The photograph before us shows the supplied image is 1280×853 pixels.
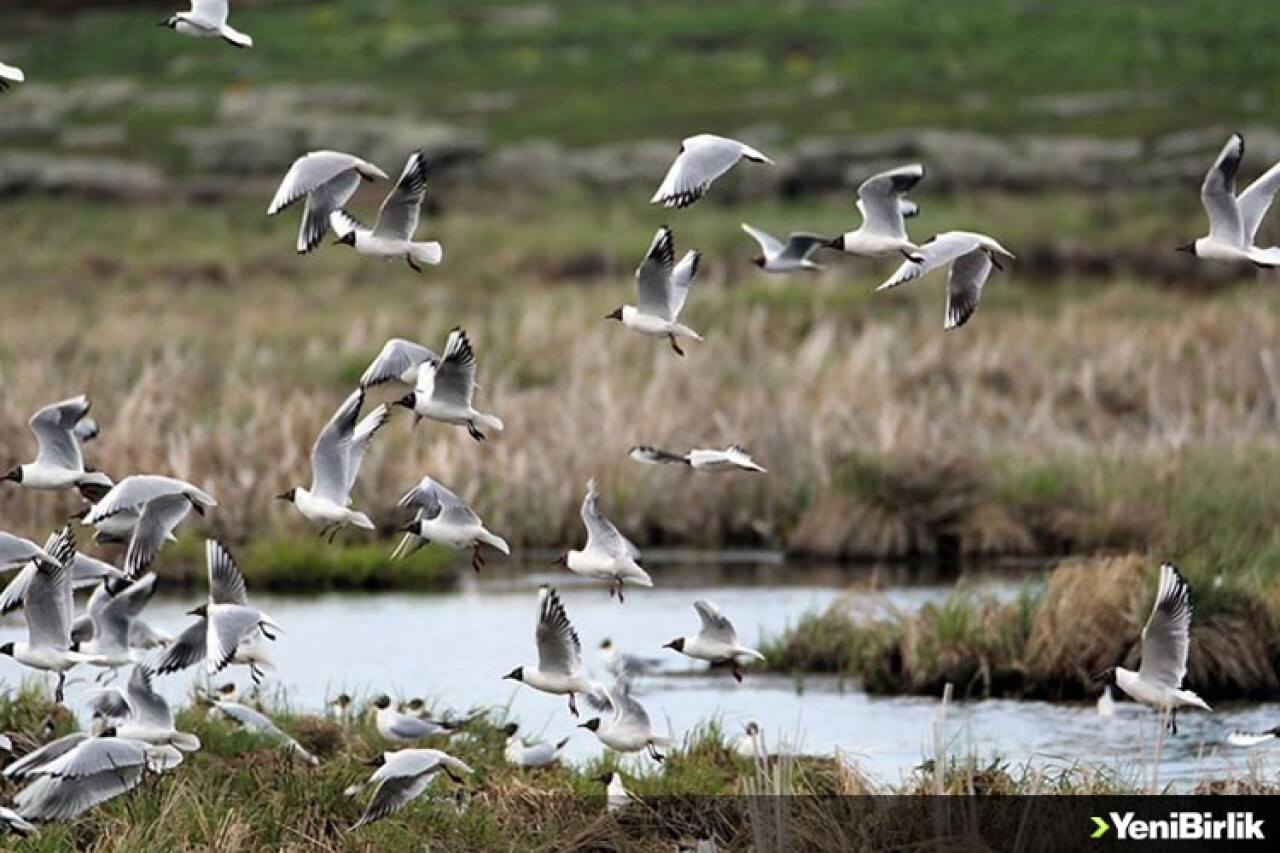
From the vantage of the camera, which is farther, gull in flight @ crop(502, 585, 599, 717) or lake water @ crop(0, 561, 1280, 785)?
lake water @ crop(0, 561, 1280, 785)

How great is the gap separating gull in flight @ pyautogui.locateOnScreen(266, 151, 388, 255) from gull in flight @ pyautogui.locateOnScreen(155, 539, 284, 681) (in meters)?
1.29

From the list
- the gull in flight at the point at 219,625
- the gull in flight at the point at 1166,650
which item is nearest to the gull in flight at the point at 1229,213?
the gull in flight at the point at 1166,650

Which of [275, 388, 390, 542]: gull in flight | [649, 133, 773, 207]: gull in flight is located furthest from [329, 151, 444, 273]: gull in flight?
[649, 133, 773, 207]: gull in flight

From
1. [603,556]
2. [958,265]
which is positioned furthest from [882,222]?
[603,556]

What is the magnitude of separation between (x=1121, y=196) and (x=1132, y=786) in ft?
114

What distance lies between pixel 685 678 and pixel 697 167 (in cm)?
694

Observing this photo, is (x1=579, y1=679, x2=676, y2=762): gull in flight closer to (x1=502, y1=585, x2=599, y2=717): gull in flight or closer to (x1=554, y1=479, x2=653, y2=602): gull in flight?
(x1=502, y1=585, x2=599, y2=717): gull in flight

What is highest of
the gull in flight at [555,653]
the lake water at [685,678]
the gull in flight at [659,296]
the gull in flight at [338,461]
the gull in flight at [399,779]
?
the gull in flight at [659,296]

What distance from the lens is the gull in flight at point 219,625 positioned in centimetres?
1052

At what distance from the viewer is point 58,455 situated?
11406 mm

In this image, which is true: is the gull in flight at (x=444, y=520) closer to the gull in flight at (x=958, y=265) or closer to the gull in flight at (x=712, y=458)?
the gull in flight at (x=712, y=458)

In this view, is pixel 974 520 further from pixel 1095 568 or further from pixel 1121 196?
pixel 1121 196

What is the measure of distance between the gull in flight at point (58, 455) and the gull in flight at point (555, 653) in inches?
77.8

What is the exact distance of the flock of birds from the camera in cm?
1041
